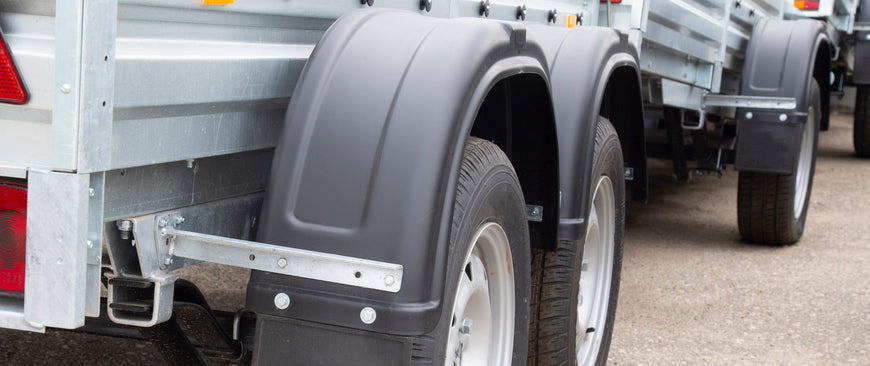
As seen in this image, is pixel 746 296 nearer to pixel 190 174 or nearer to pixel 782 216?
pixel 782 216

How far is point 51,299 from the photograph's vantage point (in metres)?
1.46

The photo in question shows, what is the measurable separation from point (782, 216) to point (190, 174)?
433 cm

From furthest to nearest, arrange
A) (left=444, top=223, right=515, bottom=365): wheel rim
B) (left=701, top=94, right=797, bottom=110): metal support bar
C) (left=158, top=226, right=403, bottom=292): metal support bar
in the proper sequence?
1. (left=701, top=94, right=797, bottom=110): metal support bar
2. (left=444, top=223, right=515, bottom=365): wheel rim
3. (left=158, top=226, right=403, bottom=292): metal support bar

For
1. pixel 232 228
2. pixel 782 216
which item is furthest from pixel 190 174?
pixel 782 216

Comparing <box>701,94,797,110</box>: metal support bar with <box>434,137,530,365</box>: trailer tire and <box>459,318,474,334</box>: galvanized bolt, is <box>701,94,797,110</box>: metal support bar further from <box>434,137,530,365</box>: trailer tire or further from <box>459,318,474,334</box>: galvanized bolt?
<box>459,318,474,334</box>: galvanized bolt

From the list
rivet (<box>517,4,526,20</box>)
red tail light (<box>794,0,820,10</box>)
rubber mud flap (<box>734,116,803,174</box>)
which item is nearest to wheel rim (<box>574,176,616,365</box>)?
rivet (<box>517,4,526,20</box>)

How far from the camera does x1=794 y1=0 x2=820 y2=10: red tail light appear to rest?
6250 mm

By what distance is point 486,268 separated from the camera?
84.7 inches

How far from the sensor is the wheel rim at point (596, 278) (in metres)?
3.13

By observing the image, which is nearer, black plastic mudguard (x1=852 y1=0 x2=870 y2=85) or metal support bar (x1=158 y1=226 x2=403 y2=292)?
metal support bar (x1=158 y1=226 x2=403 y2=292)

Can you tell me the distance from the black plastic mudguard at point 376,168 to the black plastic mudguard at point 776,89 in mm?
3562

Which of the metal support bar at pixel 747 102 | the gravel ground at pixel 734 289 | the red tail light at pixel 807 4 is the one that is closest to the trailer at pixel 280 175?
the gravel ground at pixel 734 289

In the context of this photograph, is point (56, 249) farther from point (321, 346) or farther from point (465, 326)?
point (465, 326)

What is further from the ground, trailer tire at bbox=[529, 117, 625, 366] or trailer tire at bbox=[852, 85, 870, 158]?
trailer tire at bbox=[852, 85, 870, 158]
